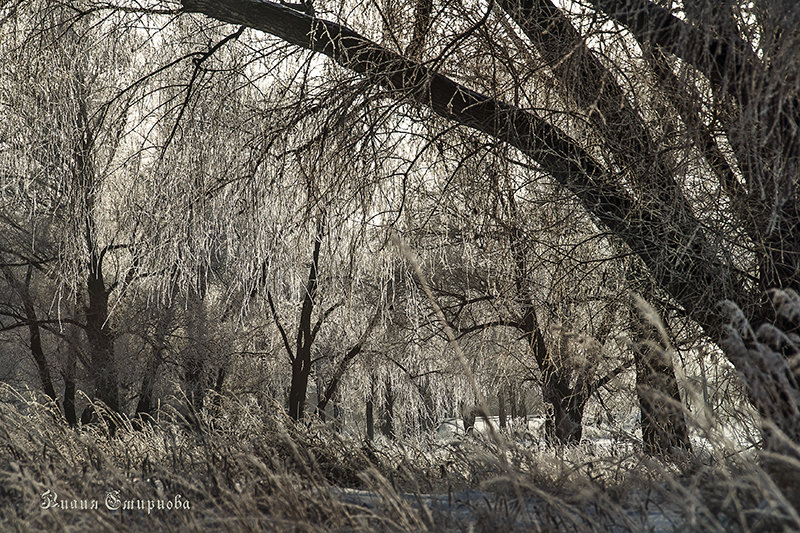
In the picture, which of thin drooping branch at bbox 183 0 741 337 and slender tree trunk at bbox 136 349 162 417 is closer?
thin drooping branch at bbox 183 0 741 337

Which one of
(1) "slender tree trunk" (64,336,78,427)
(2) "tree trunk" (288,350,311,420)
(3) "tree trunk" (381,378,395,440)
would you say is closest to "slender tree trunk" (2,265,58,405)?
(1) "slender tree trunk" (64,336,78,427)

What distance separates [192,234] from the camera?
5438 millimetres

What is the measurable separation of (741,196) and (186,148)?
399 cm

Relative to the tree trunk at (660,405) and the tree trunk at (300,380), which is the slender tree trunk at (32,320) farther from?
the tree trunk at (660,405)

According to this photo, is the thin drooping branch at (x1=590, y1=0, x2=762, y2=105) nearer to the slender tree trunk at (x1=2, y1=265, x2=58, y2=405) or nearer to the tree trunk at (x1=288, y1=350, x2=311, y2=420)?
the tree trunk at (x1=288, y1=350, x2=311, y2=420)

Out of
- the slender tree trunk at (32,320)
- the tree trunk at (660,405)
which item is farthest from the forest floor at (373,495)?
the slender tree trunk at (32,320)

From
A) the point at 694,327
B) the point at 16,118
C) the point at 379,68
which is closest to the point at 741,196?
the point at 694,327

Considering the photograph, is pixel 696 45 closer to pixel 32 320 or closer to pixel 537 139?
pixel 537 139

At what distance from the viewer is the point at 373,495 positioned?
3600 mm

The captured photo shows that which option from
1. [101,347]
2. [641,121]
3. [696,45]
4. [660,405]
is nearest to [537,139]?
[641,121]

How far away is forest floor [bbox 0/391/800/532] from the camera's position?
2426mm

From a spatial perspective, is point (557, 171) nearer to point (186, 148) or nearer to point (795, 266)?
point (795, 266)

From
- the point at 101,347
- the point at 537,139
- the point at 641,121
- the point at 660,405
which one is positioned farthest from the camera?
the point at 101,347

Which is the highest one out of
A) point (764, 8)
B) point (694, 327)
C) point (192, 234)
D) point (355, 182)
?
point (764, 8)
